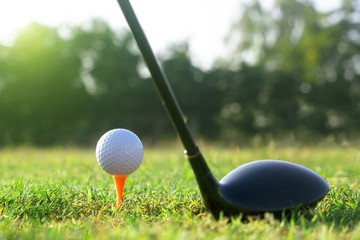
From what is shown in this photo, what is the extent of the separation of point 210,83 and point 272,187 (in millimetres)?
25345

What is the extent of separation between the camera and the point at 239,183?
2041mm

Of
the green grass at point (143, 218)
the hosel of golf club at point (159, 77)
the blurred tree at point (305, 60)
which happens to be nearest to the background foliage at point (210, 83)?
the blurred tree at point (305, 60)

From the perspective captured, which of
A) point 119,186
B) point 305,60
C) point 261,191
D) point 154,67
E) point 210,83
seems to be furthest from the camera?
point 210,83

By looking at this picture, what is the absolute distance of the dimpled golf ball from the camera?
2.47 meters

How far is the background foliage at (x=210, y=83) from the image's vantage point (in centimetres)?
2127

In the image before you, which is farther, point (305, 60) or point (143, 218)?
point (305, 60)

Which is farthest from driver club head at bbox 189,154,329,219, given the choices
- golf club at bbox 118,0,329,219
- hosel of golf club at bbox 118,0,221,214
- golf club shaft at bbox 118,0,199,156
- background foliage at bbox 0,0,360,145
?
background foliage at bbox 0,0,360,145

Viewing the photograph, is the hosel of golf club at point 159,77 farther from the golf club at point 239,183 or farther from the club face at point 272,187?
the club face at point 272,187

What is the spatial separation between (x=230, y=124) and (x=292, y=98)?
492 cm

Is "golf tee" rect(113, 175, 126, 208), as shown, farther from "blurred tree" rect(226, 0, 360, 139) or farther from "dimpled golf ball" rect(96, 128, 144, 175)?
"blurred tree" rect(226, 0, 360, 139)

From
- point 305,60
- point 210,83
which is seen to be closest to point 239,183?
point 305,60

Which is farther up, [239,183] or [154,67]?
[154,67]

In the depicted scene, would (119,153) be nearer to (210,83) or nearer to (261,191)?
(261,191)

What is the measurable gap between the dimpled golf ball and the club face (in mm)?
774
